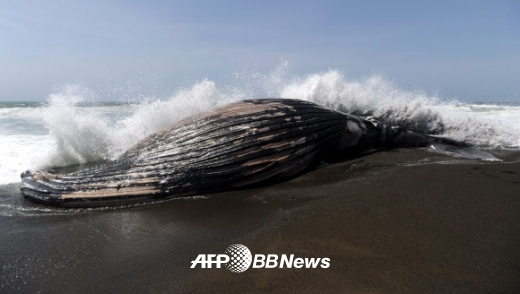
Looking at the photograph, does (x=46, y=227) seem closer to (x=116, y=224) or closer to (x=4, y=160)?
(x=116, y=224)

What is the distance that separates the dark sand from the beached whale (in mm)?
183

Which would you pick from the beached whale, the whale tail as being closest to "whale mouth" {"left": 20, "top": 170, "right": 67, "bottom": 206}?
the beached whale

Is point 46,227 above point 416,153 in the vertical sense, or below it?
below

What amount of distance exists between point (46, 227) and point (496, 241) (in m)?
3.95

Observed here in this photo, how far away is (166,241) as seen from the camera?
9.28 feet

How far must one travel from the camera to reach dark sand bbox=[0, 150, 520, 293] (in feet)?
7.07

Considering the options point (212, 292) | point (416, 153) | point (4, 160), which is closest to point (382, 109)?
point (416, 153)

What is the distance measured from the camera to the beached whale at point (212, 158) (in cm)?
386

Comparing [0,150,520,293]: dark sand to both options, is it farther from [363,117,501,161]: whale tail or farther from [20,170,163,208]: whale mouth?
[363,117,501,161]: whale tail

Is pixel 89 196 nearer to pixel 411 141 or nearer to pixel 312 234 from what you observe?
pixel 312 234

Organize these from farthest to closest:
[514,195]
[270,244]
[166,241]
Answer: [514,195] < [166,241] < [270,244]

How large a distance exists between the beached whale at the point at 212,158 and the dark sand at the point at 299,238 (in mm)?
183

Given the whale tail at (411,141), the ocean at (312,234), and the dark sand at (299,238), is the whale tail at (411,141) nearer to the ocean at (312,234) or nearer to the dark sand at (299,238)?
the ocean at (312,234)

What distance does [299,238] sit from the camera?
2684mm
